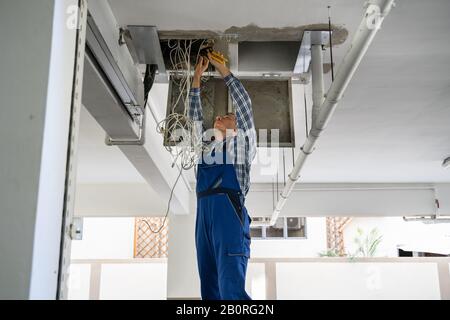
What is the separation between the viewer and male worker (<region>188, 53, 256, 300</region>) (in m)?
1.71

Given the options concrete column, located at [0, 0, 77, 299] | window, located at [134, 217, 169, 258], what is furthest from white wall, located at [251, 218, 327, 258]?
concrete column, located at [0, 0, 77, 299]

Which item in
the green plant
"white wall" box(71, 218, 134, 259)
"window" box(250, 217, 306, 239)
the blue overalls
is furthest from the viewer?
"window" box(250, 217, 306, 239)

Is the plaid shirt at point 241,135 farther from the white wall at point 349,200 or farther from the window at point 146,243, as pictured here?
the window at point 146,243

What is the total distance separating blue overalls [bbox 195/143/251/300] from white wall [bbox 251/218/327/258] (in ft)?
25.9

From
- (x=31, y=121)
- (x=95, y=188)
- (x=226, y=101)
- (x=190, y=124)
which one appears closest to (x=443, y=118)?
(x=226, y=101)

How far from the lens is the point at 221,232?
69.9 inches

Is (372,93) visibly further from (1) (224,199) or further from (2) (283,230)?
(2) (283,230)

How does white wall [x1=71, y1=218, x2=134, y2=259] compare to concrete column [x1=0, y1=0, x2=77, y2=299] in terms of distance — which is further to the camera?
white wall [x1=71, y1=218, x2=134, y2=259]

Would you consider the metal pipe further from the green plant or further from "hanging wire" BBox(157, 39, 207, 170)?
the green plant

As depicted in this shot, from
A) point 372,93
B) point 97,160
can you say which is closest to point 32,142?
point 372,93

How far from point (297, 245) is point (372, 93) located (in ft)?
24.1

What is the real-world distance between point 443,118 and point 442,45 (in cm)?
131
